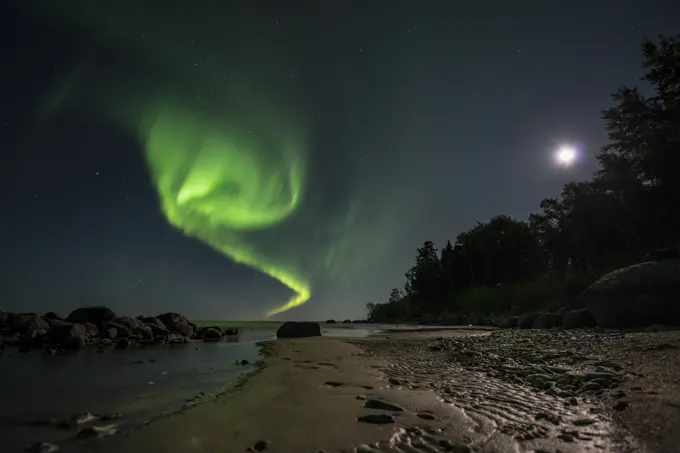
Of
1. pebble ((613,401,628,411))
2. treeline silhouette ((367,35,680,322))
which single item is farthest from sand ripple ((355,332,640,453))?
treeline silhouette ((367,35,680,322))

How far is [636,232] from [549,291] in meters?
10.2

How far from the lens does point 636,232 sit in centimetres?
3641

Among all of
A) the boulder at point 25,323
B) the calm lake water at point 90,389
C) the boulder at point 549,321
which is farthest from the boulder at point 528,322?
the boulder at point 25,323

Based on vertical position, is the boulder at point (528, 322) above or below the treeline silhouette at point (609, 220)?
below

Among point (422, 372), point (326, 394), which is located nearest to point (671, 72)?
point (422, 372)

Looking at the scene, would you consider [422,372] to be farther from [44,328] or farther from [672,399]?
[44,328]

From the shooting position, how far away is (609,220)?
43156 millimetres

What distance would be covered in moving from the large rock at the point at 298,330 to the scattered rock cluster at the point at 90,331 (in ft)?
14.8

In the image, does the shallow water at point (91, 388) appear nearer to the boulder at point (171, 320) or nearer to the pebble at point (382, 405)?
the pebble at point (382, 405)

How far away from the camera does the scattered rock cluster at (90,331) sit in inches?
623

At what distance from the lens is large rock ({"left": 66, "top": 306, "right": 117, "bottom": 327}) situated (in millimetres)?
23922

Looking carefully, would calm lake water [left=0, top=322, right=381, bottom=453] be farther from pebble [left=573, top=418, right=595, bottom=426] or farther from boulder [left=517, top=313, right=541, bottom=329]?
boulder [left=517, top=313, right=541, bottom=329]

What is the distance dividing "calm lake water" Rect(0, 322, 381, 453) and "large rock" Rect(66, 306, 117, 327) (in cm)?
1456


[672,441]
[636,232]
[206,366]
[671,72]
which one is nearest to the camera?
[672,441]
